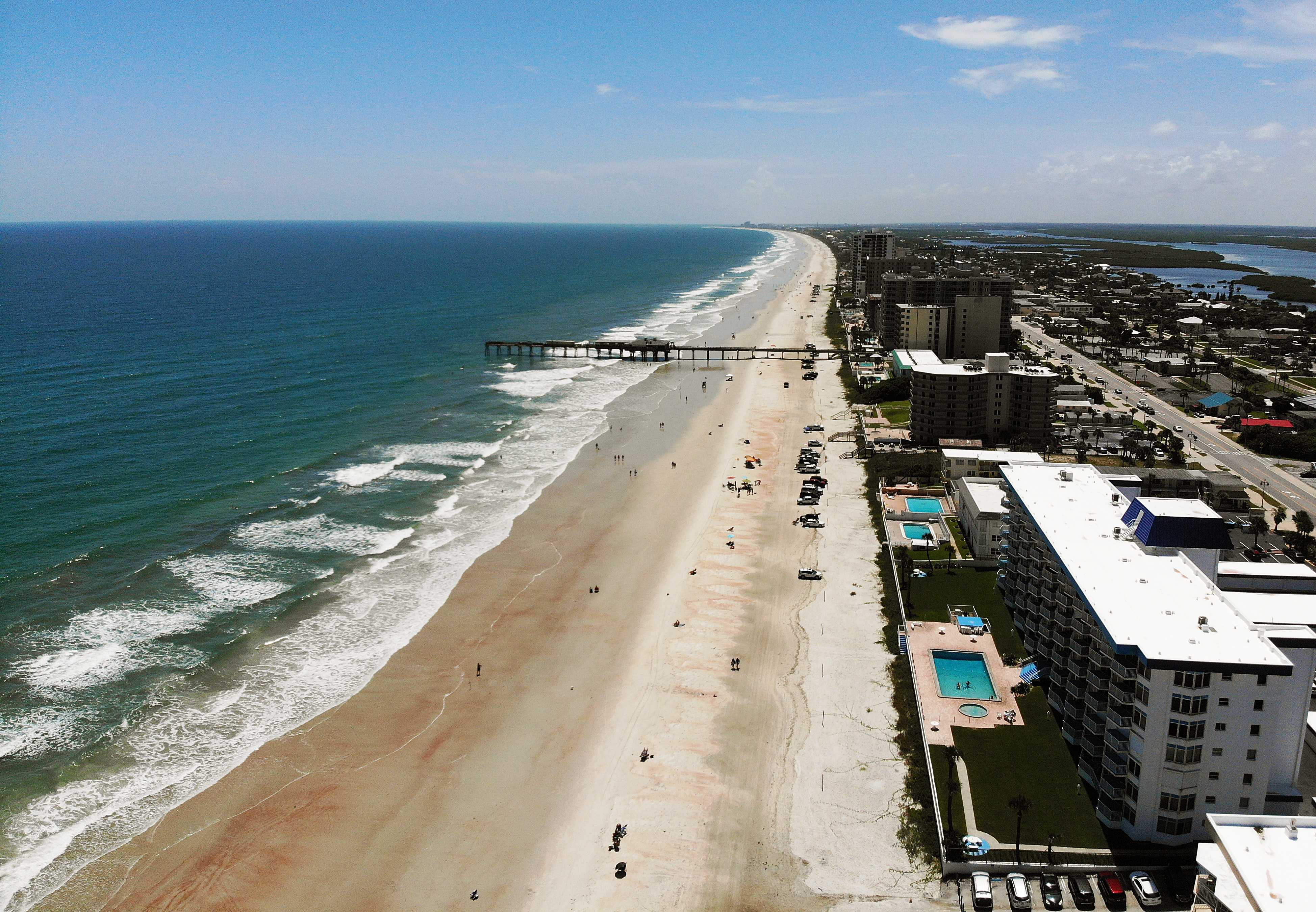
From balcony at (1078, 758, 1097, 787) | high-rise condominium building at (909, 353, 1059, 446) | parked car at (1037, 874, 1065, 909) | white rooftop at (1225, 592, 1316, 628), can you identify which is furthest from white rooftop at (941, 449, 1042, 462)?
parked car at (1037, 874, 1065, 909)

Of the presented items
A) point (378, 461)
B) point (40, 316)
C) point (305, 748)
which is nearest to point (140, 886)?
point (305, 748)

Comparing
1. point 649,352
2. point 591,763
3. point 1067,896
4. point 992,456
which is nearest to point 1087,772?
point 1067,896

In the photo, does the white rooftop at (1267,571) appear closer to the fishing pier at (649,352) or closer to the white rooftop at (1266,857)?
the white rooftop at (1266,857)

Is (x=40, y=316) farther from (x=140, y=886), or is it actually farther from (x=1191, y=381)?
(x=1191, y=381)

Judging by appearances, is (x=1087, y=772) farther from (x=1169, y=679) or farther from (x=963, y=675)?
(x=963, y=675)

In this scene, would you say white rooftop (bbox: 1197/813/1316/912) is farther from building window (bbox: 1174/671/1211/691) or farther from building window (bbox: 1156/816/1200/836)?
building window (bbox: 1174/671/1211/691)

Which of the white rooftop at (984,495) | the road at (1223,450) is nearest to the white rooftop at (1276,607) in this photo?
the white rooftop at (984,495)
